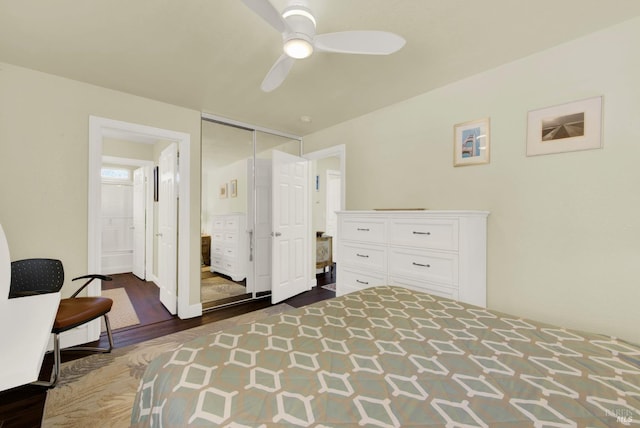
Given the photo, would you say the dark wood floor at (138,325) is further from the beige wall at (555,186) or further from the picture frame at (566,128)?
the picture frame at (566,128)

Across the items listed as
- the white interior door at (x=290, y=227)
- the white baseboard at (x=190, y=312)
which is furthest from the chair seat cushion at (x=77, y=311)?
the white interior door at (x=290, y=227)

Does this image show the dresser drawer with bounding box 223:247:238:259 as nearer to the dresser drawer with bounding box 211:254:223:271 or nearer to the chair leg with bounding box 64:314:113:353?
the dresser drawer with bounding box 211:254:223:271

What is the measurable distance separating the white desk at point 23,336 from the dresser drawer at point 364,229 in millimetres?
2257

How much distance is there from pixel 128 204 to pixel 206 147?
2807 millimetres

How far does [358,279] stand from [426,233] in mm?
871

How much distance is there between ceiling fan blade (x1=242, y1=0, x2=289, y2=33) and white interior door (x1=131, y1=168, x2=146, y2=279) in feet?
15.3

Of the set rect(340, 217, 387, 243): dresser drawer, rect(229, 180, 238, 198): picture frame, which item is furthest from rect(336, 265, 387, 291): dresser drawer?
rect(229, 180, 238, 198): picture frame

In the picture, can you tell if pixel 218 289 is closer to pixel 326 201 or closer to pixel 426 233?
pixel 326 201

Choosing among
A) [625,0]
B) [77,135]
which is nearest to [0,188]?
[77,135]

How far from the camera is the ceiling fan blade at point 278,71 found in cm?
177

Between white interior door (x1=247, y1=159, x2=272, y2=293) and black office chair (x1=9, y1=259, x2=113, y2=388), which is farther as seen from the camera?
white interior door (x1=247, y1=159, x2=272, y2=293)

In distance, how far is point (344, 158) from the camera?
362cm

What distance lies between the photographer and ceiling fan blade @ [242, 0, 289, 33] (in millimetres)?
1231

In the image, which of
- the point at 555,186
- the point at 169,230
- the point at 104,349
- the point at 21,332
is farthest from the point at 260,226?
the point at 555,186
